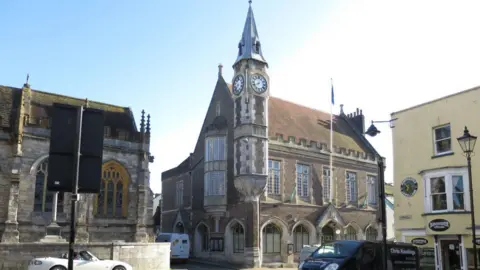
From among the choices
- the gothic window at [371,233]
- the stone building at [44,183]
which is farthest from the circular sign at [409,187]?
the gothic window at [371,233]

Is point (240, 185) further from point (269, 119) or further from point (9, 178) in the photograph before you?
point (9, 178)

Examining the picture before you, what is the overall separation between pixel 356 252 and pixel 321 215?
23075 millimetres

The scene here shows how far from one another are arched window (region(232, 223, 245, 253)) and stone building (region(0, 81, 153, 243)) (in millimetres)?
6756

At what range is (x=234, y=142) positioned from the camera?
110 ft

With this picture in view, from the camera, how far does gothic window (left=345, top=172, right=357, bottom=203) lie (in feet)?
128

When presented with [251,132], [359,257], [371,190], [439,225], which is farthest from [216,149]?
[359,257]

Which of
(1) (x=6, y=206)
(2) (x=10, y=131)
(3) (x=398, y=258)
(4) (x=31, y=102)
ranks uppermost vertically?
(4) (x=31, y=102)

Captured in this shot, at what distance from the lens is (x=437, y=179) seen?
20.2 meters

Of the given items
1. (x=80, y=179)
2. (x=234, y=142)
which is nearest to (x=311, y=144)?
(x=234, y=142)

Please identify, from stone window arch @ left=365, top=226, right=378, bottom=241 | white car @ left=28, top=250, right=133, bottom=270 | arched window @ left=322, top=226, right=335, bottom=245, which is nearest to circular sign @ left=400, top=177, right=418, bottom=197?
white car @ left=28, top=250, right=133, bottom=270

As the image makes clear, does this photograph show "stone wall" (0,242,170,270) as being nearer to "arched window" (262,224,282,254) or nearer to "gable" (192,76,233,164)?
"arched window" (262,224,282,254)

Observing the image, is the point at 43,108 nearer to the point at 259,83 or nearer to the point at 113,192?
the point at 113,192

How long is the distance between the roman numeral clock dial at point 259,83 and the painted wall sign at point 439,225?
16524 millimetres

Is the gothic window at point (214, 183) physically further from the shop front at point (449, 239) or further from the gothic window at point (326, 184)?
the shop front at point (449, 239)
